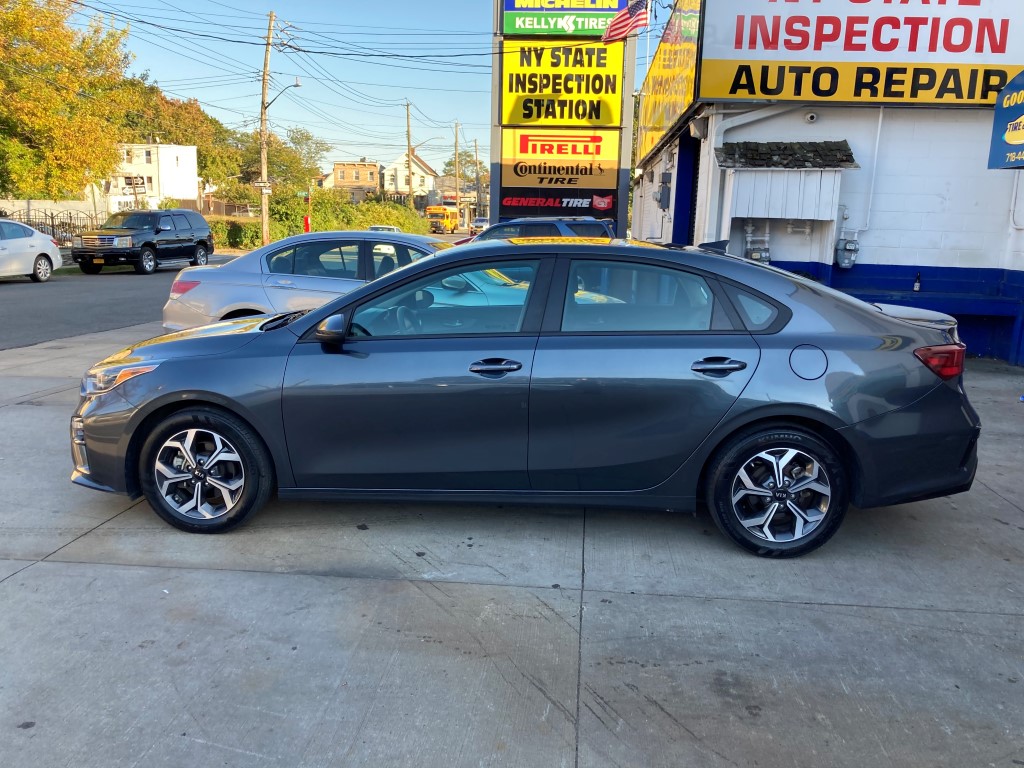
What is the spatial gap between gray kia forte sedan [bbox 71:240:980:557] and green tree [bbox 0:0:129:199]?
27360 mm

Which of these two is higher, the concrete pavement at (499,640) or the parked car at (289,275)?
the parked car at (289,275)

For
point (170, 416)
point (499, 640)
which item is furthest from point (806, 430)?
point (170, 416)

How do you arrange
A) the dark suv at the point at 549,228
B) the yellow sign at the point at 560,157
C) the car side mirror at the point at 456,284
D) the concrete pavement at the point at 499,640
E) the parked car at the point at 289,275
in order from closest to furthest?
the concrete pavement at the point at 499,640 < the car side mirror at the point at 456,284 < the parked car at the point at 289,275 < the dark suv at the point at 549,228 < the yellow sign at the point at 560,157

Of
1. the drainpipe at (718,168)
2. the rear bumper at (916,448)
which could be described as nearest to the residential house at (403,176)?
the drainpipe at (718,168)

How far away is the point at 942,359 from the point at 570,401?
6.24ft

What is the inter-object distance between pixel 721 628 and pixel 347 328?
7.69 ft

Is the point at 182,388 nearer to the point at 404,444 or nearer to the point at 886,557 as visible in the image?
the point at 404,444

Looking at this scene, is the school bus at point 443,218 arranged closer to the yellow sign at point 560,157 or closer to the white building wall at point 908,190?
the yellow sign at point 560,157

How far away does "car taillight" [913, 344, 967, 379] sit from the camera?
403cm

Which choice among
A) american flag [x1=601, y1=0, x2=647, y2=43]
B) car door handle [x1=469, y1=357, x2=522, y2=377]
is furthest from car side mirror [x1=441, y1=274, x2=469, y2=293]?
american flag [x1=601, y1=0, x2=647, y2=43]

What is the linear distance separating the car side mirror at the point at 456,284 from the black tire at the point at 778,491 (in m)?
1.64

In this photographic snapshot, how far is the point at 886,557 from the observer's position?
4.19 metres

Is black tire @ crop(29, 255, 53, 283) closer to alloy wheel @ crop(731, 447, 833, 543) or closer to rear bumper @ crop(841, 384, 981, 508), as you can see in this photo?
alloy wheel @ crop(731, 447, 833, 543)

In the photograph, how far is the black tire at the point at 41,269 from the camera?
19.5 m
